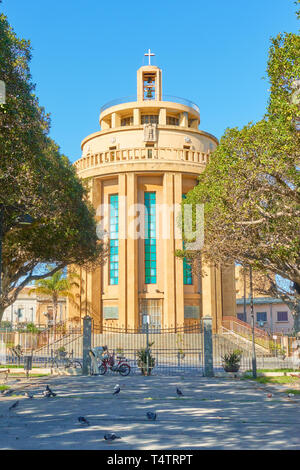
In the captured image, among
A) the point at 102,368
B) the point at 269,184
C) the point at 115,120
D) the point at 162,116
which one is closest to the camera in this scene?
the point at 269,184

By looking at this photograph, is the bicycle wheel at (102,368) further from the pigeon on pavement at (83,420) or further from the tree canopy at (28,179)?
the pigeon on pavement at (83,420)

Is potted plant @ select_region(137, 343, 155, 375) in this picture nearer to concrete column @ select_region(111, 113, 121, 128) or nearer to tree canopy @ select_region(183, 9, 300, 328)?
tree canopy @ select_region(183, 9, 300, 328)

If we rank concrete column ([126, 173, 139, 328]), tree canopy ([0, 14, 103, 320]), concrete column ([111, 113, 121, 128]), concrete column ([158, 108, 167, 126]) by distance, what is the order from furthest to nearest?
concrete column ([111, 113, 121, 128]) → concrete column ([158, 108, 167, 126]) → concrete column ([126, 173, 139, 328]) → tree canopy ([0, 14, 103, 320])

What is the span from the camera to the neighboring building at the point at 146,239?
37062 mm

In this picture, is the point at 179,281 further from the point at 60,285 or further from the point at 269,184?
the point at 269,184

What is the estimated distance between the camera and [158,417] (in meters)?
10.3

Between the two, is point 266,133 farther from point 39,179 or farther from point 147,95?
point 147,95

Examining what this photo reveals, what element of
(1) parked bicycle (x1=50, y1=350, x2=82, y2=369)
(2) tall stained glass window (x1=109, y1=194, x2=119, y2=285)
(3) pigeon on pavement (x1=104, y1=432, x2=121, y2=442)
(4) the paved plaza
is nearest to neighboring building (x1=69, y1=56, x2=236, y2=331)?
(2) tall stained glass window (x1=109, y1=194, x2=119, y2=285)

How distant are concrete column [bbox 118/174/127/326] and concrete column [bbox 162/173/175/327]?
Result: 10.9 feet

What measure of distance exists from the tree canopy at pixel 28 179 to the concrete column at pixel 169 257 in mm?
14736

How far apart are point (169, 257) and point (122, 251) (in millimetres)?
3867

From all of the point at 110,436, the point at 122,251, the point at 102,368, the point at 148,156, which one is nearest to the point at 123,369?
the point at 102,368

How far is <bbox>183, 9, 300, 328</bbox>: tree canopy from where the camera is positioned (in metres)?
14.4
